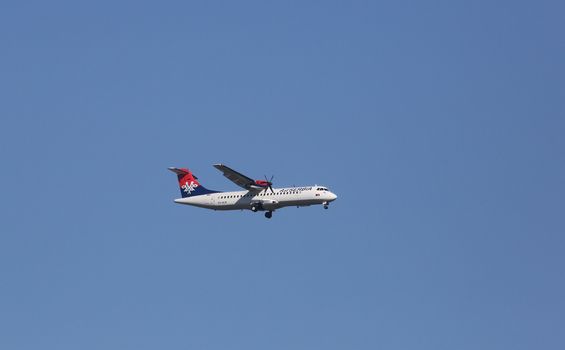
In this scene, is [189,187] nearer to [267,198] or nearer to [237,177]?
[237,177]

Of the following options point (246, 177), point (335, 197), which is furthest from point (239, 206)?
point (335, 197)

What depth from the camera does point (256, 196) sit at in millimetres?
84875

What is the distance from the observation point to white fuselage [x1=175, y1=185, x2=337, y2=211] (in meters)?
81.3

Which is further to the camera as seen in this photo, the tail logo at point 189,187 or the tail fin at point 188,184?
the tail logo at point 189,187

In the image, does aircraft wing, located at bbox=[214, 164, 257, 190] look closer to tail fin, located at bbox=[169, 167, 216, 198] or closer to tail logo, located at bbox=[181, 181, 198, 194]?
tail fin, located at bbox=[169, 167, 216, 198]

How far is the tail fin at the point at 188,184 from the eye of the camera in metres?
91.1

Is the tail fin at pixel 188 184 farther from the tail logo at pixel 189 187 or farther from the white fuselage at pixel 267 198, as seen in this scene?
the white fuselage at pixel 267 198

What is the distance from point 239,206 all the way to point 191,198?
7.06 metres

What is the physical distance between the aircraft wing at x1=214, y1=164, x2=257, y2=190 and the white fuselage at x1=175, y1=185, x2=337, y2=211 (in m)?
0.80

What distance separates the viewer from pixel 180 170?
9325cm

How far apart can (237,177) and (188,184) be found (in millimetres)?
9753

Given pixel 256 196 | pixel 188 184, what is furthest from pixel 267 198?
pixel 188 184

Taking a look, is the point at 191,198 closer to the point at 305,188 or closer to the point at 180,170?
the point at 180,170

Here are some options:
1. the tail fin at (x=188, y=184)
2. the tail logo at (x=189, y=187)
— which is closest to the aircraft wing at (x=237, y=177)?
the tail fin at (x=188, y=184)
